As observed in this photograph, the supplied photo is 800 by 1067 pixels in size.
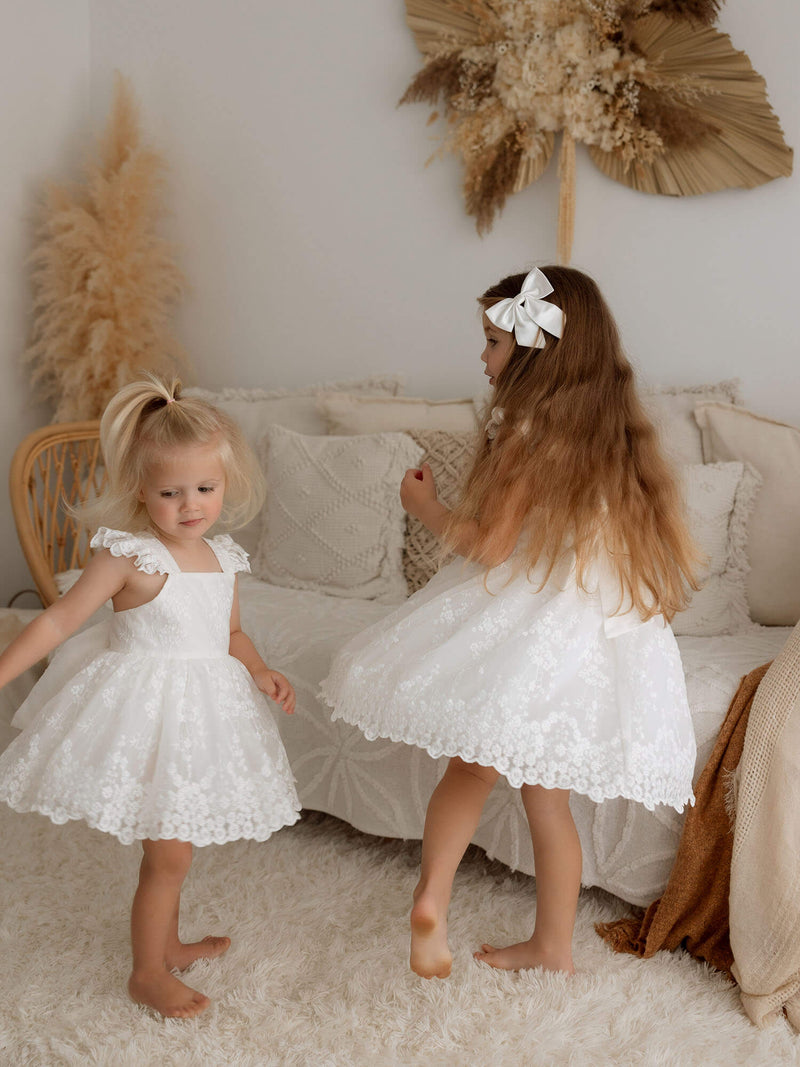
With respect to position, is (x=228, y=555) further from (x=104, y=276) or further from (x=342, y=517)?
(x=104, y=276)

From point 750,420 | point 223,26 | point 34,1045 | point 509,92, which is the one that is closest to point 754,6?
point 509,92

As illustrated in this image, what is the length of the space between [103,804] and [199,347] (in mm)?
2086

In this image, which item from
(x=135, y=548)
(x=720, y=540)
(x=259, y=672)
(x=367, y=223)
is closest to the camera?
(x=135, y=548)

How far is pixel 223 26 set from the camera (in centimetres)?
294

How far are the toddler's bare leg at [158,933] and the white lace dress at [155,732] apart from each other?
88mm

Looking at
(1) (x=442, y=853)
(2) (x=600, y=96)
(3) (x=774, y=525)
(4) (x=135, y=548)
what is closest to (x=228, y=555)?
(4) (x=135, y=548)

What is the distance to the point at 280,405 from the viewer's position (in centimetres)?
263

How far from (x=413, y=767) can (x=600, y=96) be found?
165 cm

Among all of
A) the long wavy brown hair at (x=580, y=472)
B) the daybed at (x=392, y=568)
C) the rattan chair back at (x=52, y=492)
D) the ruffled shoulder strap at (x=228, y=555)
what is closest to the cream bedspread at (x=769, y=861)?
the daybed at (x=392, y=568)

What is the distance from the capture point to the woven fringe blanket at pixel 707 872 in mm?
1520

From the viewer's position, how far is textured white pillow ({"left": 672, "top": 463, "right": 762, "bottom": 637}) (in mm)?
1997

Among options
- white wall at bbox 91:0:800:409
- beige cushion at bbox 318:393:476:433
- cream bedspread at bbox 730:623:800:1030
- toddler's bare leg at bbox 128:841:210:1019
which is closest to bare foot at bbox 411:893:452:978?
toddler's bare leg at bbox 128:841:210:1019

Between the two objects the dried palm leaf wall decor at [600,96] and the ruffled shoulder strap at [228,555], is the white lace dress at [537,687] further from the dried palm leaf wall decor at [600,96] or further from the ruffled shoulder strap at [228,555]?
the dried palm leaf wall decor at [600,96]

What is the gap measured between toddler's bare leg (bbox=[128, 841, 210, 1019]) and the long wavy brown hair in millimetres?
595
